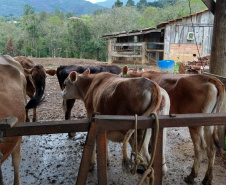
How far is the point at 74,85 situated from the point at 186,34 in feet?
54.6

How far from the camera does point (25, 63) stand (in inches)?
280

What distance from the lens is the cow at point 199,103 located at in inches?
133

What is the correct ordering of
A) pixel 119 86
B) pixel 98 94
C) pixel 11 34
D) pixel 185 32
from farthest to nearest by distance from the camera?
pixel 11 34
pixel 185 32
pixel 98 94
pixel 119 86

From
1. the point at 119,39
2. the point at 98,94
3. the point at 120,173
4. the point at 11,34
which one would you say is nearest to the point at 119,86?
the point at 98,94

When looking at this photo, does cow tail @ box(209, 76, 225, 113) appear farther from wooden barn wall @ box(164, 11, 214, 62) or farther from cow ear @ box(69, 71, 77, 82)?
wooden barn wall @ box(164, 11, 214, 62)

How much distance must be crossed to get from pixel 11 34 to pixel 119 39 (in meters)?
30.4

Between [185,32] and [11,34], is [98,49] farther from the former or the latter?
[11,34]

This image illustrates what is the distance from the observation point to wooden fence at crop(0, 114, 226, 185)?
1.67 meters

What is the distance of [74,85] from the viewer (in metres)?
4.90

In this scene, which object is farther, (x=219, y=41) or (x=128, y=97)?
(x=219, y=41)

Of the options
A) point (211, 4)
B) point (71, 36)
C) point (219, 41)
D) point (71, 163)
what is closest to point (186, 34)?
point (211, 4)

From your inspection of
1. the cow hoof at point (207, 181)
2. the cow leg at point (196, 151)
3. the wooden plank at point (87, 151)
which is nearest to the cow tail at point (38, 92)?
the wooden plank at point (87, 151)

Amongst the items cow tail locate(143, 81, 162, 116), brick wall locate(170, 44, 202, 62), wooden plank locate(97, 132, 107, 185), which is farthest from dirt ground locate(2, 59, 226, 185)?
brick wall locate(170, 44, 202, 62)

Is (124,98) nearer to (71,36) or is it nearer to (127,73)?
(127,73)
